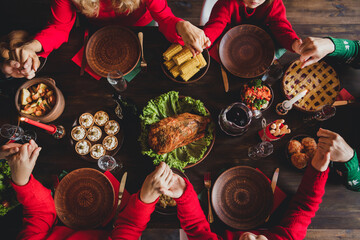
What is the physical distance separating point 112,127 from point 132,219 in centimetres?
79

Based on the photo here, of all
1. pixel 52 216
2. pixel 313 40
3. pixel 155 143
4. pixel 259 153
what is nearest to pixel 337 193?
pixel 259 153

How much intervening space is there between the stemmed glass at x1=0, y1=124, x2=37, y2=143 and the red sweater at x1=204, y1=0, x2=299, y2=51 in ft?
6.18

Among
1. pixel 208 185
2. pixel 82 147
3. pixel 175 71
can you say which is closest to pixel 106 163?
pixel 82 147

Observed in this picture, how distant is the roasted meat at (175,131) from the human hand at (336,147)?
0.96 metres

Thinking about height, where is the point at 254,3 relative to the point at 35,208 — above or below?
above

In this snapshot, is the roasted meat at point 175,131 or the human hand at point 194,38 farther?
the human hand at point 194,38

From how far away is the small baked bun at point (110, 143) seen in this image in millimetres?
1832

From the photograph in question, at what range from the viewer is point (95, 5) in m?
1.94

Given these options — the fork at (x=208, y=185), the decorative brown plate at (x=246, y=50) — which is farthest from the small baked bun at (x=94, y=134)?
the decorative brown plate at (x=246, y=50)

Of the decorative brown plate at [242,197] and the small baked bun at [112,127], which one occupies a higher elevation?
the small baked bun at [112,127]

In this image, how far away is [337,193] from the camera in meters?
1.81

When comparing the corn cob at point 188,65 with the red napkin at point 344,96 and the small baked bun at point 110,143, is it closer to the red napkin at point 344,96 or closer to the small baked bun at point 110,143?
the small baked bun at point 110,143

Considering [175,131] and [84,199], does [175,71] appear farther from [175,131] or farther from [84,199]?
[84,199]

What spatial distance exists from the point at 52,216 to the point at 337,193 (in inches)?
97.0
